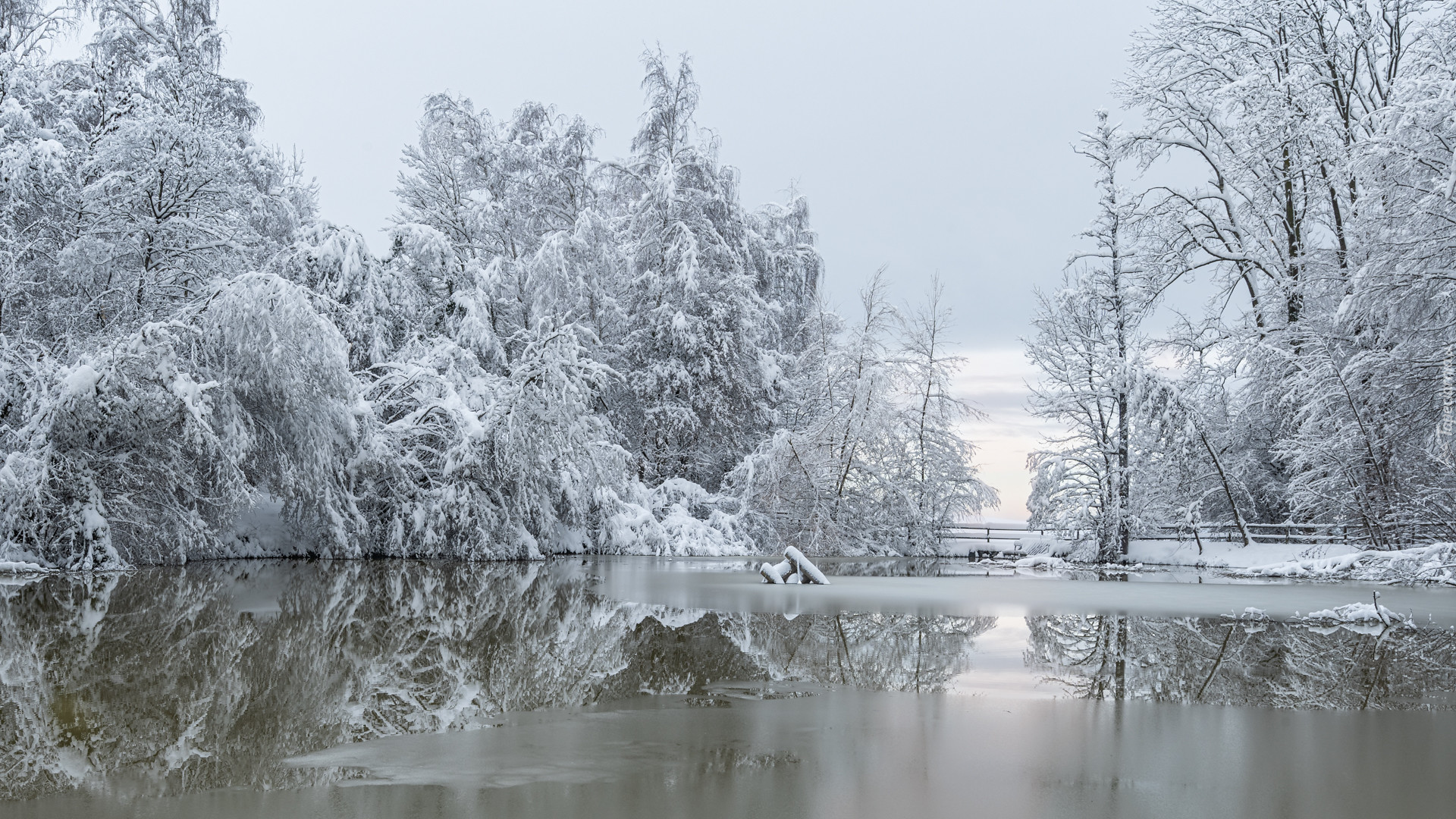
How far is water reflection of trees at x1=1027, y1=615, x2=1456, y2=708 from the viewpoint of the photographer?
6.29m

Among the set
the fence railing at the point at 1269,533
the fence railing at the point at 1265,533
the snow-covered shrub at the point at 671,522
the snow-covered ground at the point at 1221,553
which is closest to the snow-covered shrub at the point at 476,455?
the snow-covered shrub at the point at 671,522

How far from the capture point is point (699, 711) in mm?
5531

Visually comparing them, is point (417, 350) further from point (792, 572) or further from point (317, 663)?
point (317, 663)

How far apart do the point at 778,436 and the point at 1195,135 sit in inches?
492

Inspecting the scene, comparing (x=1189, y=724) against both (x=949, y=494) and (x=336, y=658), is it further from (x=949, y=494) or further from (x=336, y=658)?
(x=949, y=494)

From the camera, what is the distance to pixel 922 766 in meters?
4.38

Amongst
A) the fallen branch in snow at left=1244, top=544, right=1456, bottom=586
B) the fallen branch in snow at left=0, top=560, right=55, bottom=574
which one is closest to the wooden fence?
the fallen branch in snow at left=1244, top=544, right=1456, bottom=586

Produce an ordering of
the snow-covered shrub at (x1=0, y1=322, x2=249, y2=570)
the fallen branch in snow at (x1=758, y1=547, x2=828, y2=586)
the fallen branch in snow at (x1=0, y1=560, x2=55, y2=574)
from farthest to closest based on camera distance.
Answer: the fallen branch in snow at (x1=758, y1=547, x2=828, y2=586), the snow-covered shrub at (x1=0, y1=322, x2=249, y2=570), the fallen branch in snow at (x1=0, y1=560, x2=55, y2=574)

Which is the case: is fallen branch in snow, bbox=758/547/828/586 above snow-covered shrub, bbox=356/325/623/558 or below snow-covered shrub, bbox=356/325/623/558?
below

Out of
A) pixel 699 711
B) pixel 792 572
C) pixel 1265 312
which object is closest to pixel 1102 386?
pixel 1265 312

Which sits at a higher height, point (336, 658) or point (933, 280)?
point (933, 280)

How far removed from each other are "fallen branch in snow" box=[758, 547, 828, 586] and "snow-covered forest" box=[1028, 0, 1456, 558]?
413 inches

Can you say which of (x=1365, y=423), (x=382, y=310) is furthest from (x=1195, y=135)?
(x=382, y=310)

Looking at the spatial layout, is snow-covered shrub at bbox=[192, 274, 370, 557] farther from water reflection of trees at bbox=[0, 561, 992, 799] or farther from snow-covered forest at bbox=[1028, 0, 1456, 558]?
snow-covered forest at bbox=[1028, 0, 1456, 558]
